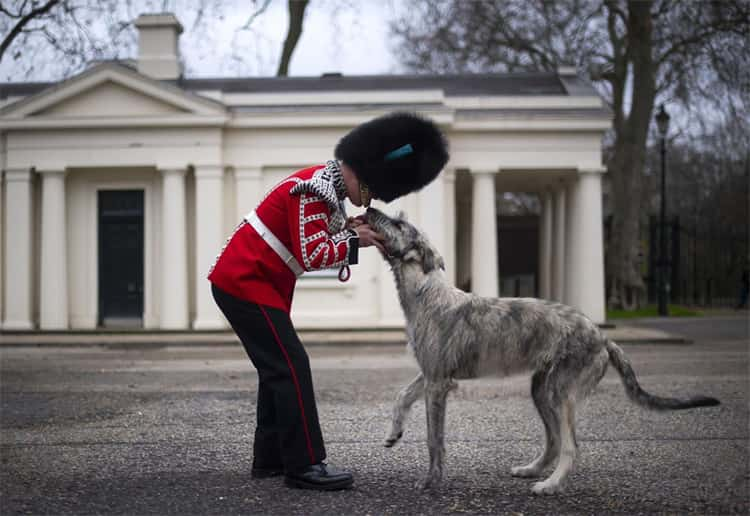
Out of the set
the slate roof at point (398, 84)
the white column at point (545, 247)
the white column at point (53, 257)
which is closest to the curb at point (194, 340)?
the white column at point (53, 257)

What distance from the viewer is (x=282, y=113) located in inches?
880

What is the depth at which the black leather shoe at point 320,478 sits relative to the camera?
5.21 meters

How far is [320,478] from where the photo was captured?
5234 millimetres

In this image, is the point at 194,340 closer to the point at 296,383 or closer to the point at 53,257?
the point at 53,257

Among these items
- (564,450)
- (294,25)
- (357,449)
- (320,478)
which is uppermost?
(294,25)

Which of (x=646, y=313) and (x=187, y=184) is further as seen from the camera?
(x=646, y=313)

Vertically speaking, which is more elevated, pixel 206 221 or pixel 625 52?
pixel 625 52

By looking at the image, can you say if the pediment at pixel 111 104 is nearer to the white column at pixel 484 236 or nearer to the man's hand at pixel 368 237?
the white column at pixel 484 236

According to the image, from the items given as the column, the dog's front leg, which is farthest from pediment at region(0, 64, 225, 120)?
the dog's front leg

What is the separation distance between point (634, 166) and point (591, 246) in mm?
8441

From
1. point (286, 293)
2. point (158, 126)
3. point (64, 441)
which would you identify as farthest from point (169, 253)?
point (286, 293)

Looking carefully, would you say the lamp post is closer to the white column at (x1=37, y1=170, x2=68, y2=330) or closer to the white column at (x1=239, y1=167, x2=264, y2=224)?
the white column at (x1=239, y1=167, x2=264, y2=224)

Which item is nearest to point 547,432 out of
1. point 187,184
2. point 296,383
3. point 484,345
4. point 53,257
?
point 484,345

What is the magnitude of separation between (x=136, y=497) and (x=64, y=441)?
2.05m
